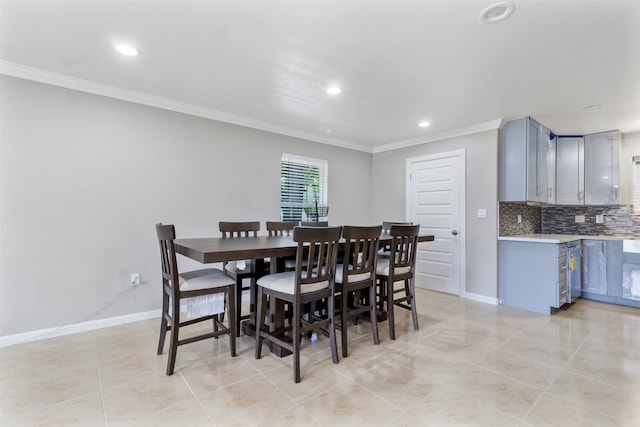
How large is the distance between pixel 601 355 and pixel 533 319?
0.86 meters

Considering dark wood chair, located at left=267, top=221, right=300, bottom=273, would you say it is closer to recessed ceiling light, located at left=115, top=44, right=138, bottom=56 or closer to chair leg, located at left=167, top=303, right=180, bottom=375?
chair leg, located at left=167, top=303, right=180, bottom=375

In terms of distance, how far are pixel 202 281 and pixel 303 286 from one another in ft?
2.46

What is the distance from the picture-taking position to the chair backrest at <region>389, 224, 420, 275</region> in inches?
105

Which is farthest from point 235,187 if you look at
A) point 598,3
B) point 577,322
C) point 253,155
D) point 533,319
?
point 577,322

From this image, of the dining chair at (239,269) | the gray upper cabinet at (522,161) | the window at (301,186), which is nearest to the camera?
the dining chair at (239,269)

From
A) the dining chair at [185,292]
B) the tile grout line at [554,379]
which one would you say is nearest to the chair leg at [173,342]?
the dining chair at [185,292]

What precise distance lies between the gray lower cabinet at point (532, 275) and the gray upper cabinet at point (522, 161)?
2.06ft

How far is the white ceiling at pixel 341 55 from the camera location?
1.82 meters

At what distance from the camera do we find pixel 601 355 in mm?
2420

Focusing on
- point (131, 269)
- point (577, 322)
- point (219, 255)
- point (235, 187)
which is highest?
point (235, 187)

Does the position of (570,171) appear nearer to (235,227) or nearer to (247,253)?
(235,227)

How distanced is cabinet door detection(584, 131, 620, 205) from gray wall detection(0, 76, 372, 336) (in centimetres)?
495

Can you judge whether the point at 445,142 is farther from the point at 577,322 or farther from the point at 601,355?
the point at 601,355

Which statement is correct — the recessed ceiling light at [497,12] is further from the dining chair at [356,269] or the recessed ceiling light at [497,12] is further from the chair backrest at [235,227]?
the chair backrest at [235,227]
